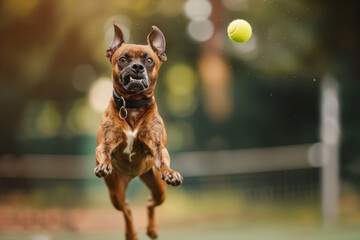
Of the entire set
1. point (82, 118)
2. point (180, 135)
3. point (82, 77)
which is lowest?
point (180, 135)

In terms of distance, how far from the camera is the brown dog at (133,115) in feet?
13.3

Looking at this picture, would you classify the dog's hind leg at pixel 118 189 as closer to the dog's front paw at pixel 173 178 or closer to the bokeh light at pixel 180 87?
the dog's front paw at pixel 173 178

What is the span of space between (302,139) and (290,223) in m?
4.38

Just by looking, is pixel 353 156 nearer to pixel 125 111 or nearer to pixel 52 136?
pixel 52 136

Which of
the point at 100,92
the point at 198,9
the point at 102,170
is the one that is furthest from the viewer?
the point at 100,92

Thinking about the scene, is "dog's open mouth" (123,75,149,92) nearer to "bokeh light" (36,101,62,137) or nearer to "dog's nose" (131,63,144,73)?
"dog's nose" (131,63,144,73)

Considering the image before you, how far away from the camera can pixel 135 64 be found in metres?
4.01

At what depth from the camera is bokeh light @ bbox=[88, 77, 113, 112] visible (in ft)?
60.2

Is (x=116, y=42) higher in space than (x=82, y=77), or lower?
lower

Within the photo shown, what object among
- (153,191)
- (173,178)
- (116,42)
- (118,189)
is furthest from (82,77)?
(173,178)

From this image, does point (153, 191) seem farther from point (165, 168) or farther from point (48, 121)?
point (48, 121)

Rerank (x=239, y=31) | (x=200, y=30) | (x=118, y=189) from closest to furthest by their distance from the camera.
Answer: (x=239, y=31), (x=118, y=189), (x=200, y=30)

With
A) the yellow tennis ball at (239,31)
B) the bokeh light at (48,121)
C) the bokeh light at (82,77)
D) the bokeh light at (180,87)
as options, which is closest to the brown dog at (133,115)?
the yellow tennis ball at (239,31)

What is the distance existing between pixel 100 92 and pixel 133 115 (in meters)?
14.3
